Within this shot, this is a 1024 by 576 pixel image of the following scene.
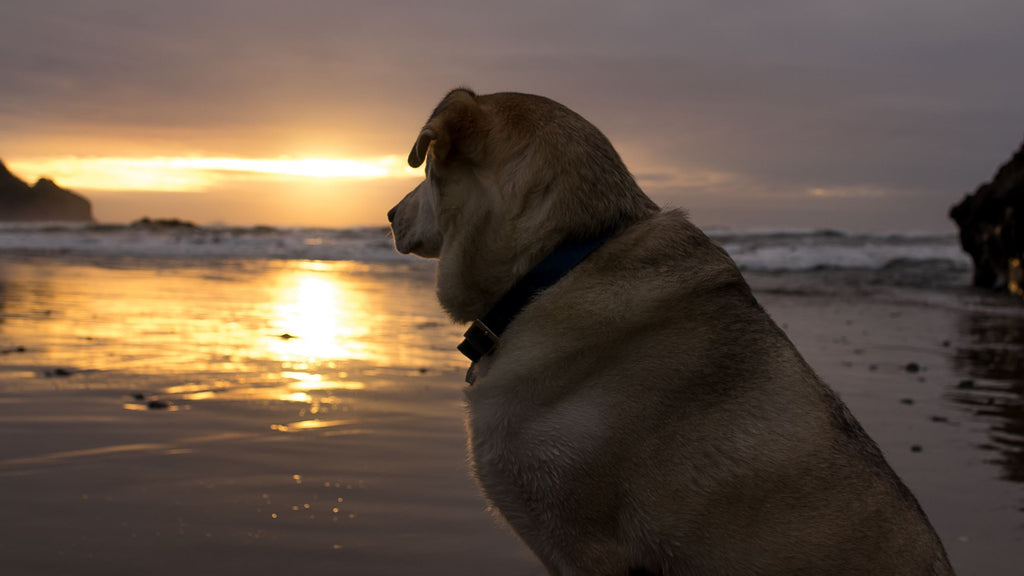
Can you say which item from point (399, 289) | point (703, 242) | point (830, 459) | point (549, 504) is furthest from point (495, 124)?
point (399, 289)

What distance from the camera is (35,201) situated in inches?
4031

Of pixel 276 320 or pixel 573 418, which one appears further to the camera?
pixel 276 320

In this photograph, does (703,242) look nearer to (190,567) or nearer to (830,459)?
(830,459)

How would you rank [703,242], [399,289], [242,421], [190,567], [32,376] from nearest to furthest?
[703,242]
[190,567]
[242,421]
[32,376]
[399,289]

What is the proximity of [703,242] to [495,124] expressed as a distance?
2.64 feet

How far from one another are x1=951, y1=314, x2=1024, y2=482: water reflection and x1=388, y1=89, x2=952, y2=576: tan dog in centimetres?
331

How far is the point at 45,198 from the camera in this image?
104m

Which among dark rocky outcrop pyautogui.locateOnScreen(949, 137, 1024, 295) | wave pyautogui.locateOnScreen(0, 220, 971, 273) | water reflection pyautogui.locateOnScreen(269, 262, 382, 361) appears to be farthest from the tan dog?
wave pyautogui.locateOnScreen(0, 220, 971, 273)

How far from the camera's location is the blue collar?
2742 millimetres

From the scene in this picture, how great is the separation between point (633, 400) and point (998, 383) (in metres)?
6.91

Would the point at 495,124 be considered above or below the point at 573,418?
above

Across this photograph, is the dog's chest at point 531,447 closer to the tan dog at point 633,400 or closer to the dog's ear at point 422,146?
the tan dog at point 633,400

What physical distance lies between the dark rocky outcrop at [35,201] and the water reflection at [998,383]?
102364 mm

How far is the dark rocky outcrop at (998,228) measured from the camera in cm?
1677
